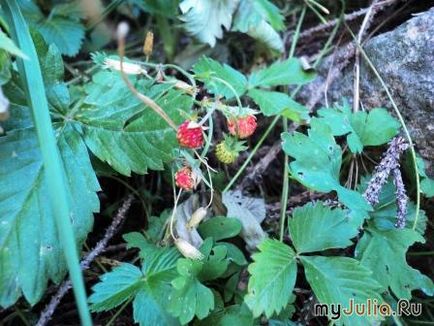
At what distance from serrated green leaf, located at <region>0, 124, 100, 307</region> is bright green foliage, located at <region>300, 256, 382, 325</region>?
1.32ft

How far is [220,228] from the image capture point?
0.94 metres

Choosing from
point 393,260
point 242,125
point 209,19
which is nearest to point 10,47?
point 242,125

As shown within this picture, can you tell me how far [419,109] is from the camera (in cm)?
99

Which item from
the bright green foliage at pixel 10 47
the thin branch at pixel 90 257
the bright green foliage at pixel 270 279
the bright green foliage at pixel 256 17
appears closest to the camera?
the bright green foliage at pixel 10 47

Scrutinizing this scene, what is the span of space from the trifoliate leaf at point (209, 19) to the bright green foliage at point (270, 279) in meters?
0.57

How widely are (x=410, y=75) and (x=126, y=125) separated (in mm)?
596

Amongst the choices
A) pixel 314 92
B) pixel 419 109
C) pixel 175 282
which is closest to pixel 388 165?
pixel 419 109

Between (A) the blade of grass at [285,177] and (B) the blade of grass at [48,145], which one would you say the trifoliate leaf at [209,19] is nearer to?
(A) the blade of grass at [285,177]

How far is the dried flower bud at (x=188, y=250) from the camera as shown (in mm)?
857

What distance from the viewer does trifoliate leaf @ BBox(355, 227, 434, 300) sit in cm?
86

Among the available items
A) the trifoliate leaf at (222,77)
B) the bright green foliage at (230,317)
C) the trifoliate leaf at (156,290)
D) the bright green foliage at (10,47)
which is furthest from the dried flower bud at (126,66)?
the bright green foliage at (230,317)

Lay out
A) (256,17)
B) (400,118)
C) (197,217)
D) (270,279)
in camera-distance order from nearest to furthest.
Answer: (270,279) → (197,217) → (400,118) → (256,17)

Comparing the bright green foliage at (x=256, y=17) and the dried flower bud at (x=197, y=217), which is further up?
the bright green foliage at (x=256, y=17)

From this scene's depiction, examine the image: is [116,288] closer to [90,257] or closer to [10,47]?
[90,257]
